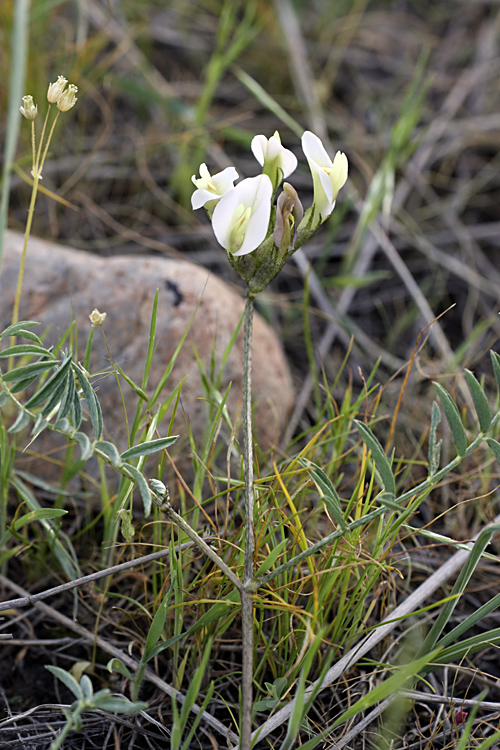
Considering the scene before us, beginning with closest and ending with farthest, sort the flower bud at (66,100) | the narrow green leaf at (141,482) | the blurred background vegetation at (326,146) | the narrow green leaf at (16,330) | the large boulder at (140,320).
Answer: the narrow green leaf at (141,482), the narrow green leaf at (16,330), the flower bud at (66,100), the large boulder at (140,320), the blurred background vegetation at (326,146)

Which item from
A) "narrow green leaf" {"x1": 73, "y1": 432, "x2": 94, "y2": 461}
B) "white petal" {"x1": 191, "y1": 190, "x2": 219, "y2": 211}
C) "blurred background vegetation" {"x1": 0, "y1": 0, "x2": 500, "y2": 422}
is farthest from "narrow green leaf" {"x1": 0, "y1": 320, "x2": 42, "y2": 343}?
"blurred background vegetation" {"x1": 0, "y1": 0, "x2": 500, "y2": 422}

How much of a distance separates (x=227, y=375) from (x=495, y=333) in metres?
1.03

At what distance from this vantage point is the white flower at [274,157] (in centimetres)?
100

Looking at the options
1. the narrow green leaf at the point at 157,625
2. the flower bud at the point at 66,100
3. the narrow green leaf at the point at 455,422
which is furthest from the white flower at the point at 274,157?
the narrow green leaf at the point at 157,625

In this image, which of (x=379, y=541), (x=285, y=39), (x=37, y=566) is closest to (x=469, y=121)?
(x=285, y=39)

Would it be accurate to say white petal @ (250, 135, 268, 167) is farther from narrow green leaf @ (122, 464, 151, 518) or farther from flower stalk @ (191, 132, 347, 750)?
narrow green leaf @ (122, 464, 151, 518)

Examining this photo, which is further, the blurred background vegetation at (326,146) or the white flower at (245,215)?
the blurred background vegetation at (326,146)

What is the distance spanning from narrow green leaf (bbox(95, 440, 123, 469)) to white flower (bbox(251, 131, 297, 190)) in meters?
0.48

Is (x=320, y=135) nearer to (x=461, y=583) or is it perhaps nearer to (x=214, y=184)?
(x=214, y=184)

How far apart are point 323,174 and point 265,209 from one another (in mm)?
104

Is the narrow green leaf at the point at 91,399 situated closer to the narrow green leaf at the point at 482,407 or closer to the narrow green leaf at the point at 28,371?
the narrow green leaf at the point at 28,371

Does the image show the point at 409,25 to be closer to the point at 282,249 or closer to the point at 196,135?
the point at 196,135

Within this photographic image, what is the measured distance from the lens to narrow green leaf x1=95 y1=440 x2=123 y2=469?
2.87 feet

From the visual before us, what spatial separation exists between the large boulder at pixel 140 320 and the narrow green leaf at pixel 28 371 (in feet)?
1.81
